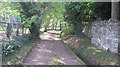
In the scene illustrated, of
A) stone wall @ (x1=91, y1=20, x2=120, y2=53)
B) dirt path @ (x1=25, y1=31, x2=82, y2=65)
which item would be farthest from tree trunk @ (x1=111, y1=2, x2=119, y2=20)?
dirt path @ (x1=25, y1=31, x2=82, y2=65)

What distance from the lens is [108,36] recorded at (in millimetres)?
6098

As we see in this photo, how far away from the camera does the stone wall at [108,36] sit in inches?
218

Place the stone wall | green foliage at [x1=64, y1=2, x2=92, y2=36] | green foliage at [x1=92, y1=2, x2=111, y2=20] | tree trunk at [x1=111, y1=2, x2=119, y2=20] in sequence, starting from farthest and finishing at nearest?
green foliage at [x1=64, y1=2, x2=92, y2=36] → green foliage at [x1=92, y1=2, x2=111, y2=20] → tree trunk at [x1=111, y1=2, x2=119, y2=20] → the stone wall

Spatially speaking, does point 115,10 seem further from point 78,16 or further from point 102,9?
point 78,16

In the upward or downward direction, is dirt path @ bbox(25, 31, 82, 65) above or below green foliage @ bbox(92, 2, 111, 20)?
below

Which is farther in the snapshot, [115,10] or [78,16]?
[78,16]

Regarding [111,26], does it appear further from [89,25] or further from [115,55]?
[89,25]

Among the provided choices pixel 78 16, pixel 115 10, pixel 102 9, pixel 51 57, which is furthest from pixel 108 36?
pixel 78 16

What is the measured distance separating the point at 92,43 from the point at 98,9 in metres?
2.50

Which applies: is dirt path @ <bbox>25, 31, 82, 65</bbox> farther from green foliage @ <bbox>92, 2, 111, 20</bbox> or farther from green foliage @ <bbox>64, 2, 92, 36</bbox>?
green foliage @ <bbox>92, 2, 111, 20</bbox>

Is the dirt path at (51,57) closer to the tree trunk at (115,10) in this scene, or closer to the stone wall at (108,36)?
the stone wall at (108,36)

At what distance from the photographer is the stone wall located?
218 inches

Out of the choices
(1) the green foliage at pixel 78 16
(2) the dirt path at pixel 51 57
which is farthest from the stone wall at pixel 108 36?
(1) the green foliage at pixel 78 16

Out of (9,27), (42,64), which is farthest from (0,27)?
(42,64)
